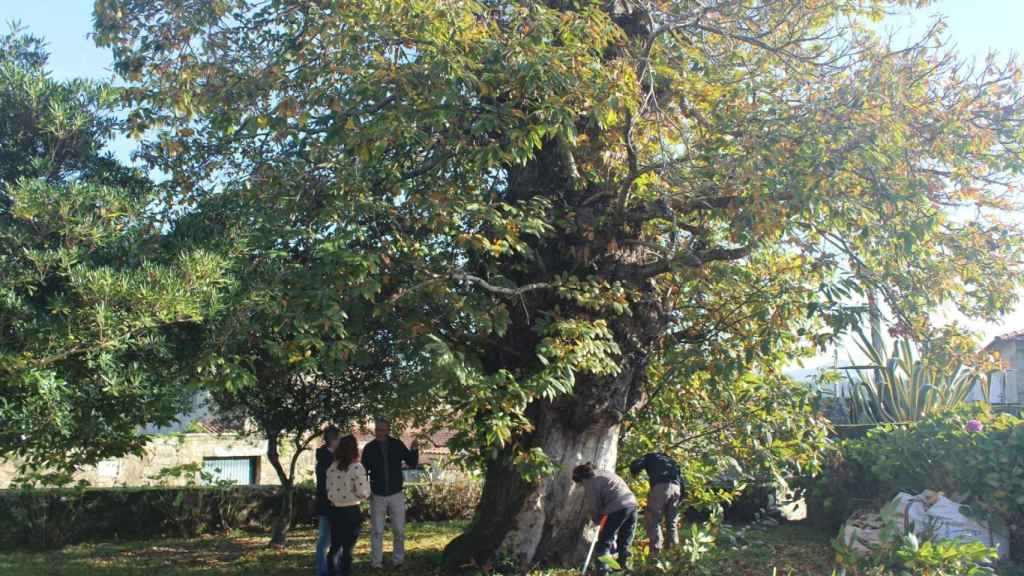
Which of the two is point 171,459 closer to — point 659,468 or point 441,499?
point 441,499

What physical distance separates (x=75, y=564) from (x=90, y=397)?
4.37 metres

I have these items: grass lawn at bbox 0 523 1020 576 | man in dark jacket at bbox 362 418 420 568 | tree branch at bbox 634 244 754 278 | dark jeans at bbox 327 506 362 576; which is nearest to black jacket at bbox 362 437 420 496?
man in dark jacket at bbox 362 418 420 568

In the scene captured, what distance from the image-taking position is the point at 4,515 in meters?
12.2

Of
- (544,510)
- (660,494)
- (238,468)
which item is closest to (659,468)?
(660,494)

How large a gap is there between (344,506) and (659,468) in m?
3.39

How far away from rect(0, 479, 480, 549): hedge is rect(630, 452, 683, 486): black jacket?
428cm

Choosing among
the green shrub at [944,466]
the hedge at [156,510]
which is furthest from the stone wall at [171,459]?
the green shrub at [944,466]

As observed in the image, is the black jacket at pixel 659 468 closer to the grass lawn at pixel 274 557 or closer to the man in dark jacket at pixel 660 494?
Result: the man in dark jacket at pixel 660 494

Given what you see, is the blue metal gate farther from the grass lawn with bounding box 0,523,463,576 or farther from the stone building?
the grass lawn with bounding box 0,523,463,576

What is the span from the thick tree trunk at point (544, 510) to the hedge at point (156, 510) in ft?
9.25

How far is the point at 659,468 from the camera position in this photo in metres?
10.1

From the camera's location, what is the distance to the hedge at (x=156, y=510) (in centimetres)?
1233

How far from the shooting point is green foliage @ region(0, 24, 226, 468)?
7.02 meters

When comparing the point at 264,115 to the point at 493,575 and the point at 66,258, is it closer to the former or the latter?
the point at 66,258
